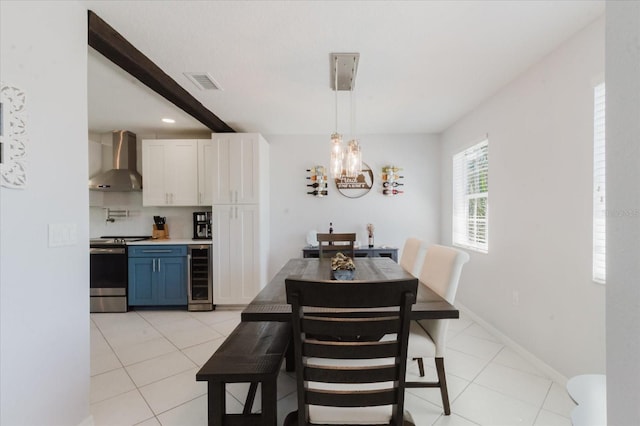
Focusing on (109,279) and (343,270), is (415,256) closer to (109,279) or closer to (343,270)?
(343,270)

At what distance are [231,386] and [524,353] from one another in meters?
2.46

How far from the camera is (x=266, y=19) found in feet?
5.47

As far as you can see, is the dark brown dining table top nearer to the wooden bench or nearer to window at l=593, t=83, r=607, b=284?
the wooden bench

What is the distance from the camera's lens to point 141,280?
347 centimetres

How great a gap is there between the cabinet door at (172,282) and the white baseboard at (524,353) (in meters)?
3.65

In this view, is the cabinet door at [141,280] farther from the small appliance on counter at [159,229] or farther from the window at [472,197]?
the window at [472,197]

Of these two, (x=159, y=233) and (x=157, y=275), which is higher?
(x=159, y=233)

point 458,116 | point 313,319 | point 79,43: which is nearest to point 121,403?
point 313,319

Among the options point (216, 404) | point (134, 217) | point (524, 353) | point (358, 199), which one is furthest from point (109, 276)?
point (524, 353)

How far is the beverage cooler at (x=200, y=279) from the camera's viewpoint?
3.51 m

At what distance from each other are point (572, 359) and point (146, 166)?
4934 millimetres

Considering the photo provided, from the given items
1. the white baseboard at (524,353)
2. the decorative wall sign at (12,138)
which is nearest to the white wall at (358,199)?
the white baseboard at (524,353)

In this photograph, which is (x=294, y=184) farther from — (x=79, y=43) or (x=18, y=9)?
(x=18, y=9)

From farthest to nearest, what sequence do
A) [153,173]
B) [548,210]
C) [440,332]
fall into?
[153,173] → [548,210] → [440,332]
